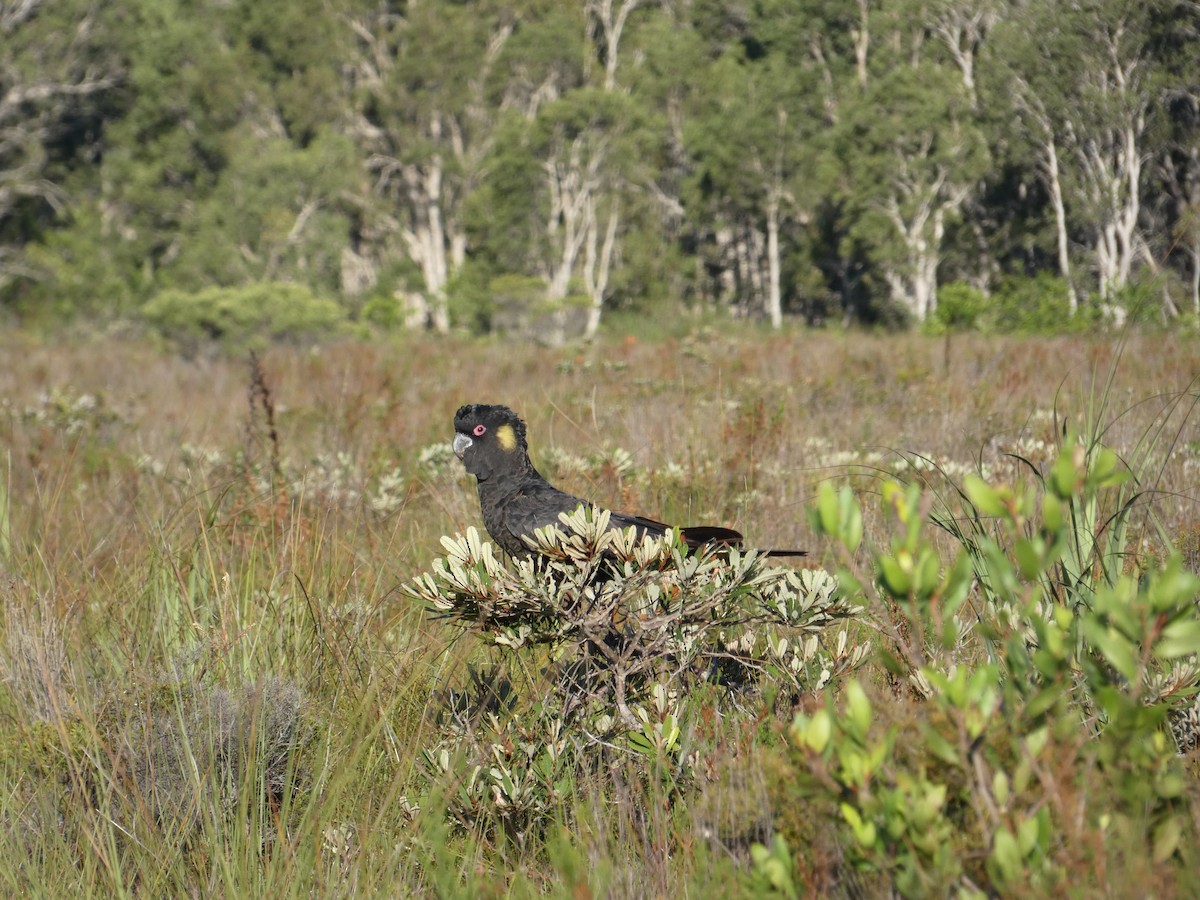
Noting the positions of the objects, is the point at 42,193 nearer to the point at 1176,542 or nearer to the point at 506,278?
the point at 506,278

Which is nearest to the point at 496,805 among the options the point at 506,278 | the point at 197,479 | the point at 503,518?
the point at 503,518

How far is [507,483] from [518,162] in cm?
2492

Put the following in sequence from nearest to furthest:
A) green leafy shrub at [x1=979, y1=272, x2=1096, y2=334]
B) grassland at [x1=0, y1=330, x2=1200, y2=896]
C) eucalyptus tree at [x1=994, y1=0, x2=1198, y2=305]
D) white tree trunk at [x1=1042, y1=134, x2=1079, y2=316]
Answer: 1. grassland at [x1=0, y1=330, x2=1200, y2=896]
2. eucalyptus tree at [x1=994, y1=0, x2=1198, y2=305]
3. green leafy shrub at [x1=979, y1=272, x2=1096, y2=334]
4. white tree trunk at [x1=1042, y1=134, x2=1079, y2=316]

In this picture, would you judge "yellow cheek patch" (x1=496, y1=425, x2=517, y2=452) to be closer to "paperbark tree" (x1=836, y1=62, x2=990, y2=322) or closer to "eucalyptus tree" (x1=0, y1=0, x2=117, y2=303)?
"paperbark tree" (x1=836, y1=62, x2=990, y2=322)

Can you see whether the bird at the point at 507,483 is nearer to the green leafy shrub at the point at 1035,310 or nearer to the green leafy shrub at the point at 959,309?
the green leafy shrub at the point at 1035,310

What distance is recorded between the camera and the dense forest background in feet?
70.7

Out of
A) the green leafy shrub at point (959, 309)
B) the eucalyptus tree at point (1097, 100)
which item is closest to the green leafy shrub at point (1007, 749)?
the eucalyptus tree at point (1097, 100)

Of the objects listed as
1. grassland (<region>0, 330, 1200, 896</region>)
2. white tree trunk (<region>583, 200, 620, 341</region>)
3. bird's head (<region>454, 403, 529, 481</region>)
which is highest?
white tree trunk (<region>583, 200, 620, 341</region>)

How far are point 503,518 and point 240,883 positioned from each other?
1080 mm

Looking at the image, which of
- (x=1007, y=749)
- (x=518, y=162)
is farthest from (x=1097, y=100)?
(x=518, y=162)

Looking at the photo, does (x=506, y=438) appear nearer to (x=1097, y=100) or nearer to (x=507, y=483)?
(x=507, y=483)

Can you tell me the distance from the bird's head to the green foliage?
582 inches

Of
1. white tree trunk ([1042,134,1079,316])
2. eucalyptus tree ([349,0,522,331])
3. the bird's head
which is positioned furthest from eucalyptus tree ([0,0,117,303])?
the bird's head

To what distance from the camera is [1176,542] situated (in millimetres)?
2977
